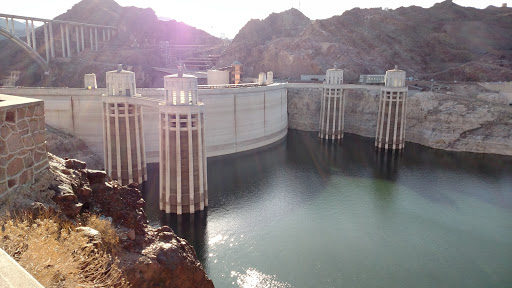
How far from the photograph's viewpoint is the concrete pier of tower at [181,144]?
99.1 ft

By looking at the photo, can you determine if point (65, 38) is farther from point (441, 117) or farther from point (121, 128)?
point (441, 117)

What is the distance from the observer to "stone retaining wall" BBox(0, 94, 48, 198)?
10008mm

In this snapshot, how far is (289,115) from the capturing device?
71938mm

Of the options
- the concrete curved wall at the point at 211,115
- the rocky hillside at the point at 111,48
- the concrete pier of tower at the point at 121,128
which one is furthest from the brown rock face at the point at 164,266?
the rocky hillside at the point at 111,48

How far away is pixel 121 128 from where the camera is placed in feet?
121

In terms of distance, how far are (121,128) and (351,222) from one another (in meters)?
22.8

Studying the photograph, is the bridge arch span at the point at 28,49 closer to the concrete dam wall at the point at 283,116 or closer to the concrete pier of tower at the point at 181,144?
the concrete dam wall at the point at 283,116

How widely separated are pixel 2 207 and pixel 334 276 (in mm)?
18655

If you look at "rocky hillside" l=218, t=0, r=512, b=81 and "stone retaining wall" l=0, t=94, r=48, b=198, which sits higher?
"rocky hillside" l=218, t=0, r=512, b=81

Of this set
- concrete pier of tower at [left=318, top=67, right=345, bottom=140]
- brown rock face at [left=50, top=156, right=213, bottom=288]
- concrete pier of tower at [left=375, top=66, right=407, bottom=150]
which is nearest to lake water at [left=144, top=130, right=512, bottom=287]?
concrete pier of tower at [left=375, top=66, right=407, bottom=150]

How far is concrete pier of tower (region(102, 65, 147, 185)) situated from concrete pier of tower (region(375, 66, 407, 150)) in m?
35.9

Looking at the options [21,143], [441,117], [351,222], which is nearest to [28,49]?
[351,222]

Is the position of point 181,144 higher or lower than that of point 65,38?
lower

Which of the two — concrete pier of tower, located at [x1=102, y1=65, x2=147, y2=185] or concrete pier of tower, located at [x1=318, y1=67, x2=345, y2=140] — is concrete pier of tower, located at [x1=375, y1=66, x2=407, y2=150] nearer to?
concrete pier of tower, located at [x1=318, y1=67, x2=345, y2=140]
